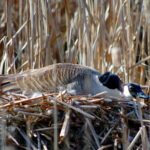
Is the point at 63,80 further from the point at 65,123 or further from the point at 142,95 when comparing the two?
the point at 65,123

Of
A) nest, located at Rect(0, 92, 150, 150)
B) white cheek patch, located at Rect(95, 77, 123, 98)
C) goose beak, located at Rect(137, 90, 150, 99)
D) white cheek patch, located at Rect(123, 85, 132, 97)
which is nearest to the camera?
nest, located at Rect(0, 92, 150, 150)

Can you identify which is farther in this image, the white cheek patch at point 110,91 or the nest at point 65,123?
the white cheek patch at point 110,91

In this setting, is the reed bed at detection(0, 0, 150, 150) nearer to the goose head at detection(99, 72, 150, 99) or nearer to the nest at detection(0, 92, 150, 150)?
the nest at detection(0, 92, 150, 150)

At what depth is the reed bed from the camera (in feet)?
9.71

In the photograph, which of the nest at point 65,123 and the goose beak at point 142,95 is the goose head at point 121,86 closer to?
the goose beak at point 142,95

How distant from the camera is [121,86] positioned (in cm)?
375

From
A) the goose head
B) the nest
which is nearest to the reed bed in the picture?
the nest

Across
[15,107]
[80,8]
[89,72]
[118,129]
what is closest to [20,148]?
[15,107]

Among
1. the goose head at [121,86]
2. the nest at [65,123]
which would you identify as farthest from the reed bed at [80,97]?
the goose head at [121,86]

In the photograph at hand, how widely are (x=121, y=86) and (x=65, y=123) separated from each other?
94 centimetres

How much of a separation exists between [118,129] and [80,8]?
1056 mm

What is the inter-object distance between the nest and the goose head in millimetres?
419

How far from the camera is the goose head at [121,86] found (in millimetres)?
3592

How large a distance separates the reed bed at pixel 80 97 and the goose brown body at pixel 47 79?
16 centimetres
